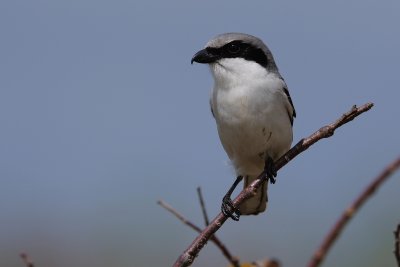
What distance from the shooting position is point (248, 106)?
3994 millimetres

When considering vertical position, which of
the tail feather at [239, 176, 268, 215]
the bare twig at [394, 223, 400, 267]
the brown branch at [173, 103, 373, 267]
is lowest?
the tail feather at [239, 176, 268, 215]

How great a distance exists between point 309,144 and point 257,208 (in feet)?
6.55

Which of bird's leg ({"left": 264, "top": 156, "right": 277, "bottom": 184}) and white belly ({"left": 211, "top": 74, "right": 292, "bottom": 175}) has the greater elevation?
white belly ({"left": 211, "top": 74, "right": 292, "bottom": 175})

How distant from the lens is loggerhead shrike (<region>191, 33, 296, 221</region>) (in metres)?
4.00

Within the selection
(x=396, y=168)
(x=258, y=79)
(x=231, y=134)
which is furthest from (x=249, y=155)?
(x=396, y=168)

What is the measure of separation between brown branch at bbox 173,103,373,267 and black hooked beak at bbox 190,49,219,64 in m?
1.42

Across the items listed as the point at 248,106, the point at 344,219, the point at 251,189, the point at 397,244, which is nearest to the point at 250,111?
the point at 248,106

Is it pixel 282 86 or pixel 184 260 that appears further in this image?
pixel 282 86

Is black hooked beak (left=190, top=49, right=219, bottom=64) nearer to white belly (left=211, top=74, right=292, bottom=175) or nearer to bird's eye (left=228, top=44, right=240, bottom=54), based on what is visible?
bird's eye (left=228, top=44, right=240, bottom=54)

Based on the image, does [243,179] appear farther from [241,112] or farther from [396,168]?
[396,168]

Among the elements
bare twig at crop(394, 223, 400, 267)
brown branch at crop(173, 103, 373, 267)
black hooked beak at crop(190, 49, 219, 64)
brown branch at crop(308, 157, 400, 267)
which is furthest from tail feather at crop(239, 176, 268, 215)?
brown branch at crop(308, 157, 400, 267)

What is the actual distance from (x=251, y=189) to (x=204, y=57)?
1.98m

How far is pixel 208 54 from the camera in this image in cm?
429

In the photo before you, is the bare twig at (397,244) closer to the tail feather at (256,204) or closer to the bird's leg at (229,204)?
the bird's leg at (229,204)
